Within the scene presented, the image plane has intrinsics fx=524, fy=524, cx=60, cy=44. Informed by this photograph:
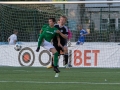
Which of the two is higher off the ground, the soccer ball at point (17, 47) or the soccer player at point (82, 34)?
the soccer player at point (82, 34)

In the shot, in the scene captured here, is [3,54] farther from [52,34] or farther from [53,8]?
[52,34]

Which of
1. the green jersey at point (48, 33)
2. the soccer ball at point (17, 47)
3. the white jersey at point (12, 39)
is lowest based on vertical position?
the soccer ball at point (17, 47)

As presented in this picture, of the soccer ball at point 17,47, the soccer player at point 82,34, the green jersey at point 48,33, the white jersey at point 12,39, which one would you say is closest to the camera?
the green jersey at point 48,33

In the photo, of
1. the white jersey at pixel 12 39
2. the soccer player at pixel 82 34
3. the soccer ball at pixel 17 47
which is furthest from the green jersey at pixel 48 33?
the white jersey at pixel 12 39

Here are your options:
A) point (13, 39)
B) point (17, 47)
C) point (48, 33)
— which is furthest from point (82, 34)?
point (48, 33)

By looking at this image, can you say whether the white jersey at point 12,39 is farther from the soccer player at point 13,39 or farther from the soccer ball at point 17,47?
the soccer ball at point 17,47

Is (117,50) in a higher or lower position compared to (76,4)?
lower

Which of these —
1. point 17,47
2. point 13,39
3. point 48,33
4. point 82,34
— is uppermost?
point 48,33

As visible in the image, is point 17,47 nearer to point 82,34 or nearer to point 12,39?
point 12,39

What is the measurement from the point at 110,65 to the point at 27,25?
419 centimetres

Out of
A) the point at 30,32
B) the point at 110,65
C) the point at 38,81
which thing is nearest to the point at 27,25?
the point at 30,32

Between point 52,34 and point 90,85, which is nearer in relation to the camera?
point 90,85

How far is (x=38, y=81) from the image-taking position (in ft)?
45.9

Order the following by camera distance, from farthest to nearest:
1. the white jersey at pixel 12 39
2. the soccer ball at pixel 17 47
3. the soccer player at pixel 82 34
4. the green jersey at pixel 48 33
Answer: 1. the white jersey at pixel 12 39
2. the soccer player at pixel 82 34
3. the soccer ball at pixel 17 47
4. the green jersey at pixel 48 33
